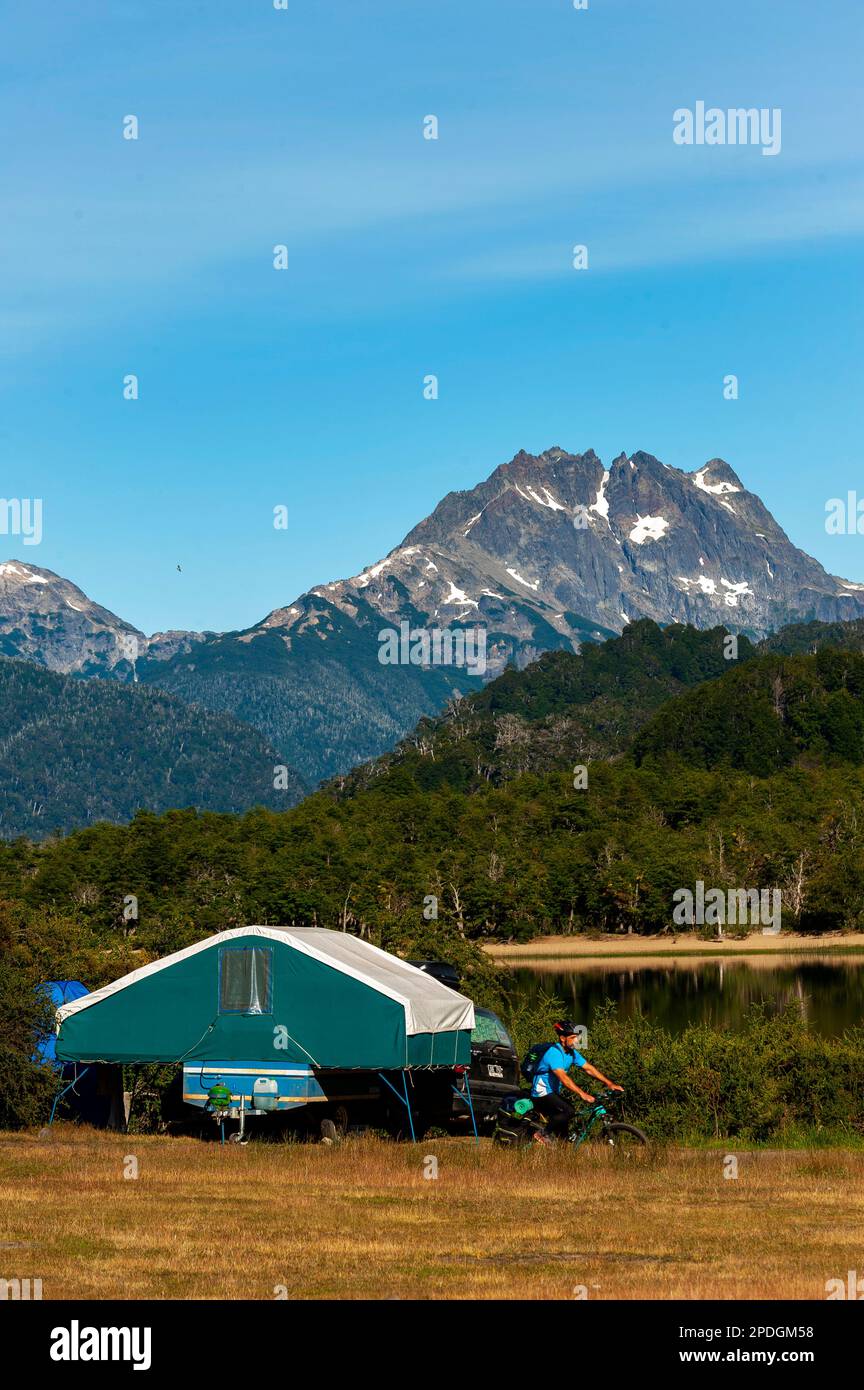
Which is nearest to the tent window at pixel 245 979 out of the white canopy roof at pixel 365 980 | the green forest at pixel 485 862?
the white canopy roof at pixel 365 980

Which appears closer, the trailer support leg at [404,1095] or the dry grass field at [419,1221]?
the dry grass field at [419,1221]

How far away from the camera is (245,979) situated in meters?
25.8

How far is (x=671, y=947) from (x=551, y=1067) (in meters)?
101

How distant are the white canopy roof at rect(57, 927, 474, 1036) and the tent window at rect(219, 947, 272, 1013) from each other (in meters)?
0.26

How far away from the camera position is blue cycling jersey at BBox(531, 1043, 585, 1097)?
22.7 metres

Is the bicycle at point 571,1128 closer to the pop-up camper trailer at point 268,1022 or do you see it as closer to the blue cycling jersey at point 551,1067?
the blue cycling jersey at point 551,1067

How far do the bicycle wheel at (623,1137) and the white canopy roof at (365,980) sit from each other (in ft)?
11.0

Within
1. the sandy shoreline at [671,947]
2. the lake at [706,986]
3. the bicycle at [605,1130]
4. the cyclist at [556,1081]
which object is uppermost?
the cyclist at [556,1081]

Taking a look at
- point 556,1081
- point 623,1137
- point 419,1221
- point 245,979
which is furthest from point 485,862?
point 419,1221

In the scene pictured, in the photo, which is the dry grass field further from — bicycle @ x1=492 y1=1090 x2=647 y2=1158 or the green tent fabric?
the green tent fabric

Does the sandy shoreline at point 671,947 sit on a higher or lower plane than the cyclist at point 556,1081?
lower

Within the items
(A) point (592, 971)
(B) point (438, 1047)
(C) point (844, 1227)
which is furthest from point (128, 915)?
(C) point (844, 1227)

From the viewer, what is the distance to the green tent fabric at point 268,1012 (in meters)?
25.0

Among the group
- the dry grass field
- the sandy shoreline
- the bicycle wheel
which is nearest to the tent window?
the dry grass field
